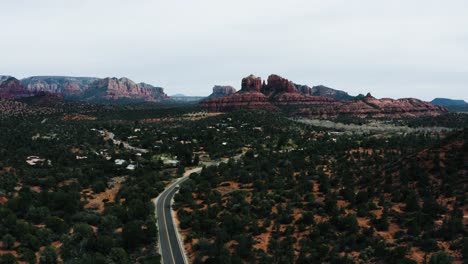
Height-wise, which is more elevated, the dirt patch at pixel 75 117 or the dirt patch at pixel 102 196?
the dirt patch at pixel 75 117

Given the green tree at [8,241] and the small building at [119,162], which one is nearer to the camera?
the green tree at [8,241]

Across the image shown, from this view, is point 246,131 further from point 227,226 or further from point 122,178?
point 227,226

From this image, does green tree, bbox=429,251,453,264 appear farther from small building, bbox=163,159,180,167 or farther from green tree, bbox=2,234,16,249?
small building, bbox=163,159,180,167

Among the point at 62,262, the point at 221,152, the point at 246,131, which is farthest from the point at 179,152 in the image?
the point at 62,262

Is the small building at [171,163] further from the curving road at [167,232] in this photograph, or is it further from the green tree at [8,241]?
the green tree at [8,241]

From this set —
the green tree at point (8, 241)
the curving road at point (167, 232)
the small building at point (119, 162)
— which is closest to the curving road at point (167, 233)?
the curving road at point (167, 232)

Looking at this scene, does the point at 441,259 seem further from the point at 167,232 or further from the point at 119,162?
the point at 119,162

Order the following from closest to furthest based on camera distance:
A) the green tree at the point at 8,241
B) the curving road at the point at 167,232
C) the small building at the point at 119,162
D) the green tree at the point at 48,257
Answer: the green tree at the point at 48,257 → the curving road at the point at 167,232 → the green tree at the point at 8,241 → the small building at the point at 119,162

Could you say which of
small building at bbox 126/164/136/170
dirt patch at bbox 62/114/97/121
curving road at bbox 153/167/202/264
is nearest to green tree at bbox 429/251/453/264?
curving road at bbox 153/167/202/264

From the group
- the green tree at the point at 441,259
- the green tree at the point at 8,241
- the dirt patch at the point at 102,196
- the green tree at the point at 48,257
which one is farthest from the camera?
the dirt patch at the point at 102,196

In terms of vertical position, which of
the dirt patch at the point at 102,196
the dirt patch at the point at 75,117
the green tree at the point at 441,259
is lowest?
the dirt patch at the point at 102,196

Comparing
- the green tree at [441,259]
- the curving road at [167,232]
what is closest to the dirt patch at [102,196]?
the curving road at [167,232]
